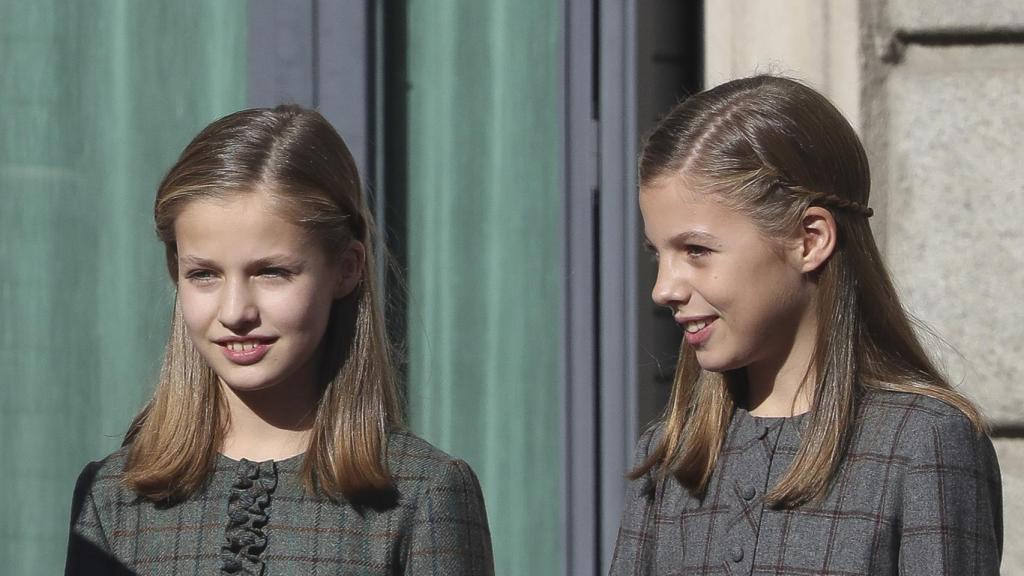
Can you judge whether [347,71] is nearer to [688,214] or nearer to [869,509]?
[688,214]

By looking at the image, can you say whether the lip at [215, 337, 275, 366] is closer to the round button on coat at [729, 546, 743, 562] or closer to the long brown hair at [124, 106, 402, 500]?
the long brown hair at [124, 106, 402, 500]

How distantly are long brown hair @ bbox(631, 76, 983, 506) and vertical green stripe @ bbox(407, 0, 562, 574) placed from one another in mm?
1237

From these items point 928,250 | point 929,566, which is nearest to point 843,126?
point 929,566

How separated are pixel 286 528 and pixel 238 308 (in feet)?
1.26

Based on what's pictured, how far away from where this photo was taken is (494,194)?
3797 millimetres

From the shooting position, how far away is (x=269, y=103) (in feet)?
12.3

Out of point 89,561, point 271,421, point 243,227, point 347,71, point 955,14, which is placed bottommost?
point 89,561

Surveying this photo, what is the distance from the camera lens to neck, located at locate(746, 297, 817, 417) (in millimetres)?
2484

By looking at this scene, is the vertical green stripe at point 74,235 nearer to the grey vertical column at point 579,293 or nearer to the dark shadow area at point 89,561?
the grey vertical column at point 579,293

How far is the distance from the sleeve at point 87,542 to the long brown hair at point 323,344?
0.09m

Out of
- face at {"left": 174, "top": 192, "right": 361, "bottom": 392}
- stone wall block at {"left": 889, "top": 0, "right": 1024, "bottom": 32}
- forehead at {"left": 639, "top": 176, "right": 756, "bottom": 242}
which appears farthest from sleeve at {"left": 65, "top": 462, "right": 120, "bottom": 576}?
stone wall block at {"left": 889, "top": 0, "right": 1024, "bottom": 32}

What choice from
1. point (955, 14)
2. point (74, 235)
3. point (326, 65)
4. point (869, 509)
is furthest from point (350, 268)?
point (955, 14)

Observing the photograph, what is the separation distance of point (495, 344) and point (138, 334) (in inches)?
34.0

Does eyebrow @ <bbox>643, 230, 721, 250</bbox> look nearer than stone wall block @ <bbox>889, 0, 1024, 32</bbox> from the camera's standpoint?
Yes
